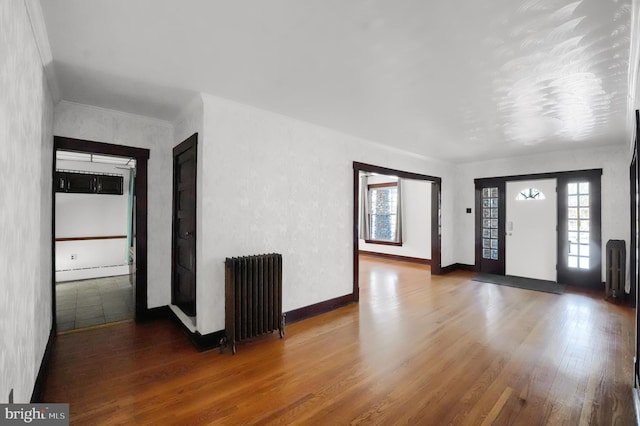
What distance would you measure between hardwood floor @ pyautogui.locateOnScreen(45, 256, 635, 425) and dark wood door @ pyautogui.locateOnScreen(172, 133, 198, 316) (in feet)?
1.44

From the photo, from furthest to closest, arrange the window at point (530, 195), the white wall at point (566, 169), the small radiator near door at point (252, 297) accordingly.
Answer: the window at point (530, 195), the white wall at point (566, 169), the small radiator near door at point (252, 297)

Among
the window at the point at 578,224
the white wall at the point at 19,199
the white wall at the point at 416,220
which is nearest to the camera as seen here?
the white wall at the point at 19,199

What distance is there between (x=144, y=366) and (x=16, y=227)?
66.2 inches

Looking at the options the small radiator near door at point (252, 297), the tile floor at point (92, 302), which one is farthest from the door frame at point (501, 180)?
the tile floor at point (92, 302)

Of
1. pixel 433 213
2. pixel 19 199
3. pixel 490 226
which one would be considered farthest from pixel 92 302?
pixel 490 226

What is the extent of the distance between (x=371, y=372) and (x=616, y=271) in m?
4.75

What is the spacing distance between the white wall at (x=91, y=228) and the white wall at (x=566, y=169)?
7.83 m

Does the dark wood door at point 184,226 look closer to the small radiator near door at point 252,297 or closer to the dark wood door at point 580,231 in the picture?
the small radiator near door at point 252,297

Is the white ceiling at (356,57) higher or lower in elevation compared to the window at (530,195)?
higher

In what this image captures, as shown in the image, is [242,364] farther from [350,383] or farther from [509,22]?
[509,22]

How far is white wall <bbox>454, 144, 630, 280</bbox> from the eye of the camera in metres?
5.04

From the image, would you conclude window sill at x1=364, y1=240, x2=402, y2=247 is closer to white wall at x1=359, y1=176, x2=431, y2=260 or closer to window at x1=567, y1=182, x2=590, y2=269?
Result: white wall at x1=359, y1=176, x2=431, y2=260

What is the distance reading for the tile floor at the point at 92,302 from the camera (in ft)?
12.1

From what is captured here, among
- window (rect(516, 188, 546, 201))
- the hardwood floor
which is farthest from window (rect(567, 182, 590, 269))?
the hardwood floor
